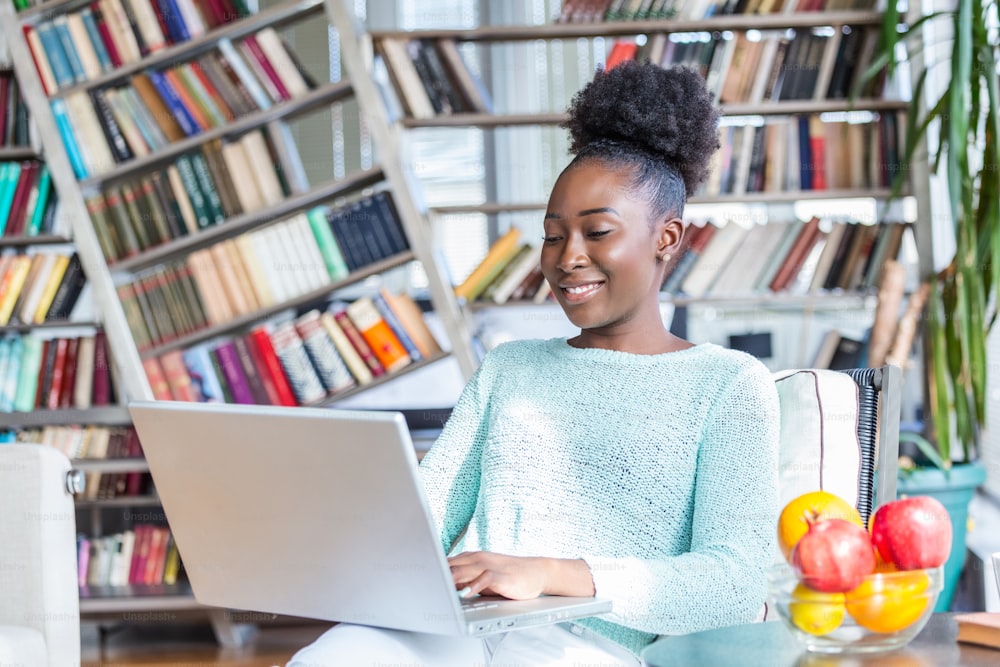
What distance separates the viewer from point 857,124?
10.4 ft

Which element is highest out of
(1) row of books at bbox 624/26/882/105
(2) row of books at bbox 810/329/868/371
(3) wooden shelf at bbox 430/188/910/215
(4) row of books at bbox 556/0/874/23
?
(4) row of books at bbox 556/0/874/23

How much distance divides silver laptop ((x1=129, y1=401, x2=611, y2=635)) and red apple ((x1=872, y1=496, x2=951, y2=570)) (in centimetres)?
29

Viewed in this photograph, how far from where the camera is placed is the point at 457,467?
1.46 m

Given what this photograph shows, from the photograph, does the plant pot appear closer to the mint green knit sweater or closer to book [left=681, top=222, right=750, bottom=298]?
book [left=681, top=222, right=750, bottom=298]

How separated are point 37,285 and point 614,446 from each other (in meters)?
2.31

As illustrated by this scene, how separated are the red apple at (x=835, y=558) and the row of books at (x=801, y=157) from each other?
2.35 metres

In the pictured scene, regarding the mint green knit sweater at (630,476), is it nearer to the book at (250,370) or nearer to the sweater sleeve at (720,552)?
the sweater sleeve at (720,552)

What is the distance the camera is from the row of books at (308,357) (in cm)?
303

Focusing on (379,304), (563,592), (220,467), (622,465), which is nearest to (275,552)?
(220,467)

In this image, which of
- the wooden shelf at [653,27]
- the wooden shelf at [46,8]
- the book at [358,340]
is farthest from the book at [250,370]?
the wooden shelf at [46,8]

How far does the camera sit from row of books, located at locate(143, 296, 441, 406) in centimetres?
303

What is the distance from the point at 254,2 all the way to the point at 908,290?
2946mm

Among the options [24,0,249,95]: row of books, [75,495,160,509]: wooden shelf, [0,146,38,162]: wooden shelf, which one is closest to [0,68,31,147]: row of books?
[0,146,38,162]: wooden shelf

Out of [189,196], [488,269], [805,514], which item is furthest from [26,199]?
[805,514]
